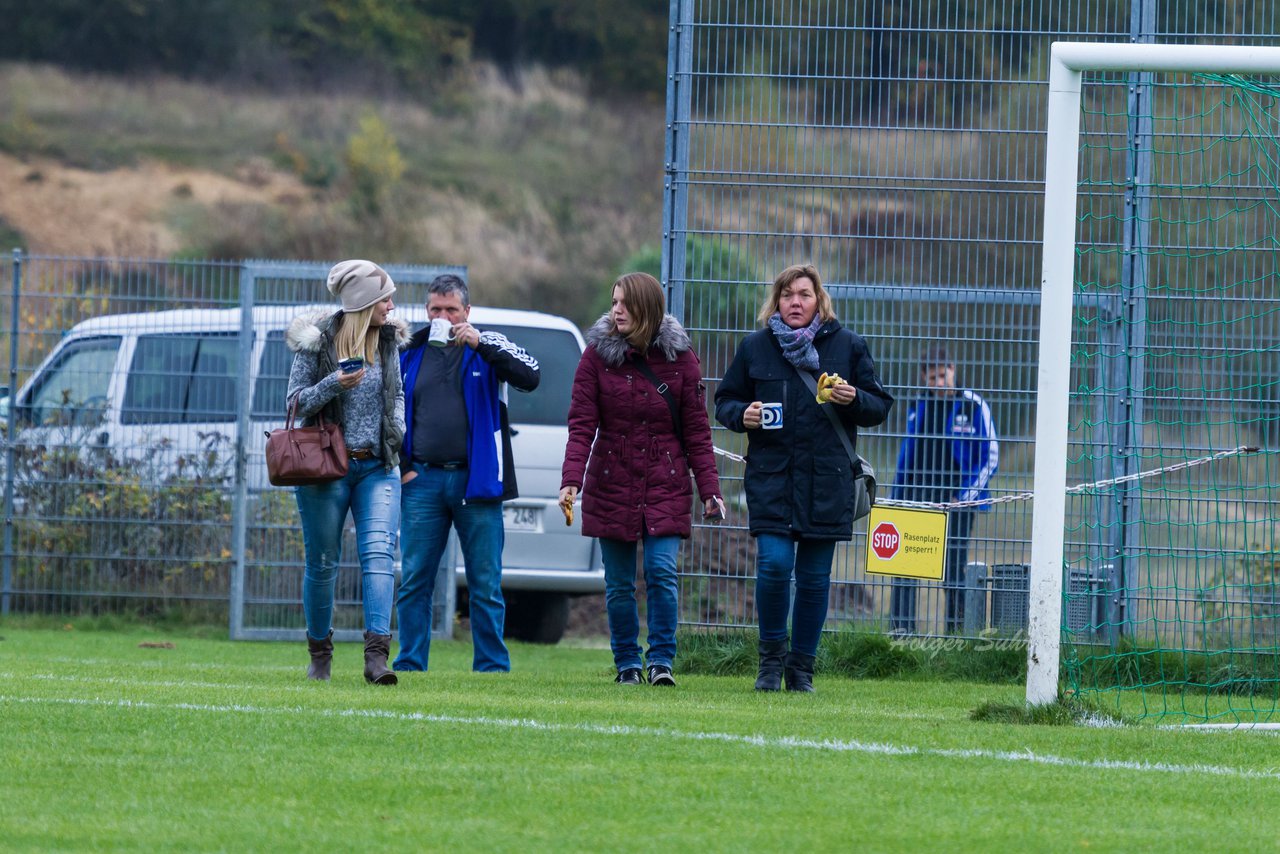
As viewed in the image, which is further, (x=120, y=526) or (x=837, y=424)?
(x=120, y=526)

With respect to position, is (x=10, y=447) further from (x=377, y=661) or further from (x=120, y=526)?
(x=377, y=661)

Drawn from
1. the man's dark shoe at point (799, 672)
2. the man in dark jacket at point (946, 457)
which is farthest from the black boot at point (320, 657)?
the man in dark jacket at point (946, 457)

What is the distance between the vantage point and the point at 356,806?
5164 millimetres

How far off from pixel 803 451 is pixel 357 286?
78.8 inches

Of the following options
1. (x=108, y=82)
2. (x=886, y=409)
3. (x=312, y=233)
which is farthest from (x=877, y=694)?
(x=108, y=82)

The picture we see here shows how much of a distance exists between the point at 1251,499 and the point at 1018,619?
4.16 ft

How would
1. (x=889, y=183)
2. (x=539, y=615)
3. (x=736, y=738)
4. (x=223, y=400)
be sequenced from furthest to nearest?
(x=539, y=615) → (x=223, y=400) → (x=889, y=183) → (x=736, y=738)

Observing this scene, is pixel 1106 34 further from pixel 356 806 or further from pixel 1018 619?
pixel 356 806

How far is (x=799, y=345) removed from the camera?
862 centimetres

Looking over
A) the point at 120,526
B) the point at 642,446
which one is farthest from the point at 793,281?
the point at 120,526

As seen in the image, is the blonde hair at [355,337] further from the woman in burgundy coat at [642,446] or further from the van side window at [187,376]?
the van side window at [187,376]

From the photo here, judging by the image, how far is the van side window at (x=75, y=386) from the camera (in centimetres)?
1288

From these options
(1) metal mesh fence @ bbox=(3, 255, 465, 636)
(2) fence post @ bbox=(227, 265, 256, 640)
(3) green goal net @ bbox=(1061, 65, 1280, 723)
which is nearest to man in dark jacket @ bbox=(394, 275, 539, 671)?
(3) green goal net @ bbox=(1061, 65, 1280, 723)

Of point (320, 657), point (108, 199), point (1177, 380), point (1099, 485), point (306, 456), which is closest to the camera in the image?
point (306, 456)
